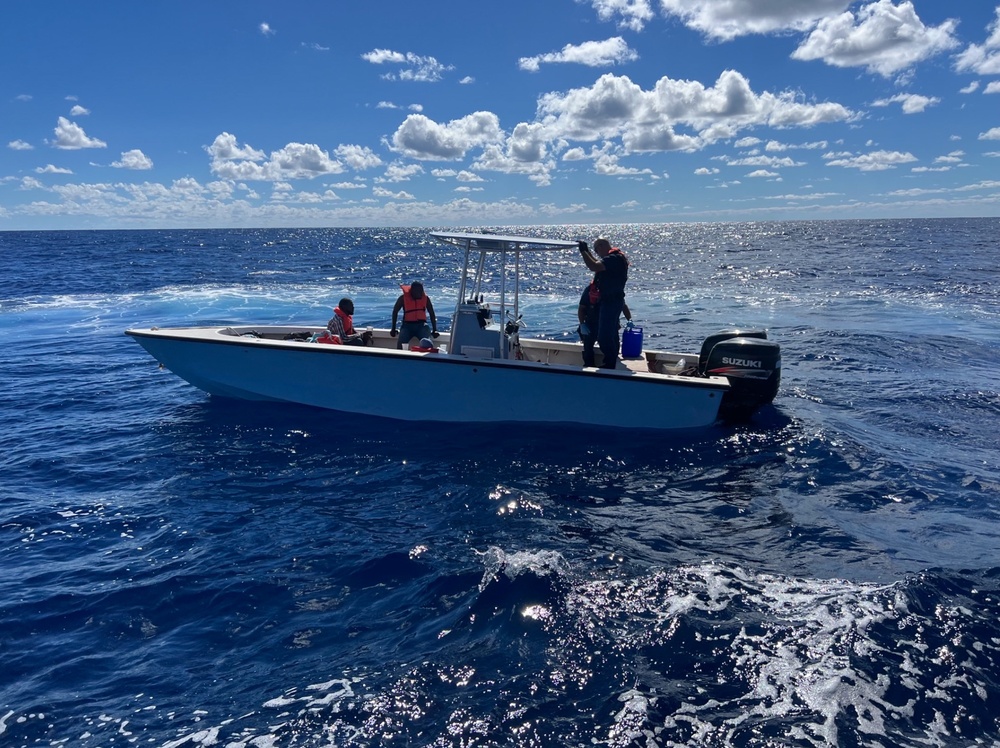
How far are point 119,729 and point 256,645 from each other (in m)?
1.03

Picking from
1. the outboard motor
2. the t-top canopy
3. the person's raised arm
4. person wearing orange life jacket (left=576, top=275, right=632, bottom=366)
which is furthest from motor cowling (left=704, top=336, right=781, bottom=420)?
the t-top canopy

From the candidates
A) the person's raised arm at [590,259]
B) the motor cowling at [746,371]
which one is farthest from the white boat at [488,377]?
the person's raised arm at [590,259]

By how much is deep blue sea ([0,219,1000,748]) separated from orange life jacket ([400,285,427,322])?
1319 millimetres

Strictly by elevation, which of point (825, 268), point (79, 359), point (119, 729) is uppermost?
point (825, 268)

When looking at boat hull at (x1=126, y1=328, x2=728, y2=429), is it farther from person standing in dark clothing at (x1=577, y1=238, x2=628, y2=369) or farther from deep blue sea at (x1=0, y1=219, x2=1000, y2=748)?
person standing in dark clothing at (x1=577, y1=238, x2=628, y2=369)

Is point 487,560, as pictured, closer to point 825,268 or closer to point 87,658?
point 87,658

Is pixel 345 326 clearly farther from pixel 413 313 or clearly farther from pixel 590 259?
pixel 590 259

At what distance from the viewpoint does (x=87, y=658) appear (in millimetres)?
4949

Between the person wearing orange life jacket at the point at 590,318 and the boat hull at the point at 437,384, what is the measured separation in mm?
613

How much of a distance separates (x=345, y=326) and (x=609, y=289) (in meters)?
4.67

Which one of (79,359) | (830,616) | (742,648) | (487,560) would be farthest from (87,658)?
(79,359)

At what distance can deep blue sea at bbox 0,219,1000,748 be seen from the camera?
431cm

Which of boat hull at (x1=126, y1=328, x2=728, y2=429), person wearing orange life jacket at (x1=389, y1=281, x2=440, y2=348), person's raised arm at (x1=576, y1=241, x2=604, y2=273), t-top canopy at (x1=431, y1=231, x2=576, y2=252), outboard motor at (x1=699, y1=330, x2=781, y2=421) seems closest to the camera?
person's raised arm at (x1=576, y1=241, x2=604, y2=273)

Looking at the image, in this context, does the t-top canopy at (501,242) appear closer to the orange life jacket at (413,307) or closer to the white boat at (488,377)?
the white boat at (488,377)
